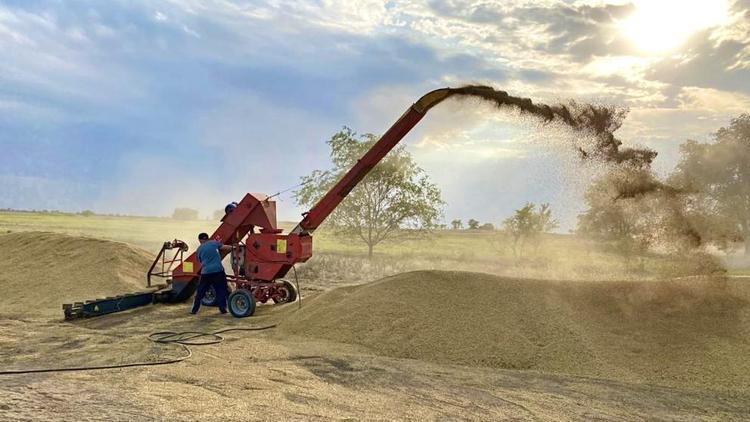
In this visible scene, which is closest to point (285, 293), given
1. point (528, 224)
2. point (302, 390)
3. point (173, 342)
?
point (173, 342)

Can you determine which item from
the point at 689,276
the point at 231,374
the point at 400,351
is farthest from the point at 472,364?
the point at 689,276

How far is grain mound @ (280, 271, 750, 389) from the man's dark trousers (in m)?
2.01

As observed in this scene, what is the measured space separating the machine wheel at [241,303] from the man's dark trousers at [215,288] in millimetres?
362

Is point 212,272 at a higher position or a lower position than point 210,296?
higher

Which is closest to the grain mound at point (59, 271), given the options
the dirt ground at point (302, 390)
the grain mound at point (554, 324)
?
the dirt ground at point (302, 390)

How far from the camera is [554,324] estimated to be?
25.3 feet

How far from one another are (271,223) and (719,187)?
3014 cm

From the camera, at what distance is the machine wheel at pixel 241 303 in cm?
1002

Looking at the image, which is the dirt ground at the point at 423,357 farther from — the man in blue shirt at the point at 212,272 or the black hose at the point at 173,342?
the man in blue shirt at the point at 212,272

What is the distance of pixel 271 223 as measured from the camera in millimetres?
10836

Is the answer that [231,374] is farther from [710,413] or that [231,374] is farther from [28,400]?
[710,413]

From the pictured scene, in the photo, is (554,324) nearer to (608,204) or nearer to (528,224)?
(608,204)

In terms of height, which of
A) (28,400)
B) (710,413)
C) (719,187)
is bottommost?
(710,413)

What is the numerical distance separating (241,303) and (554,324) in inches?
227
